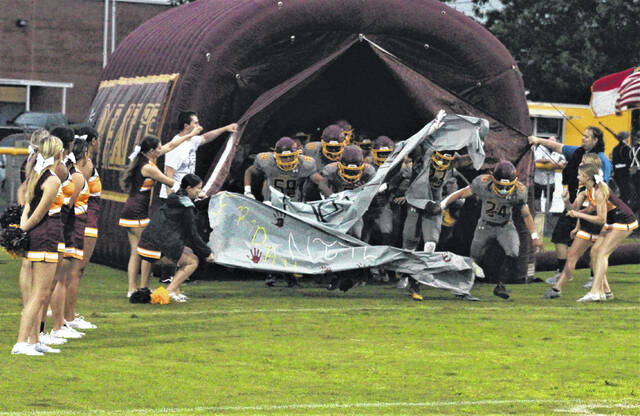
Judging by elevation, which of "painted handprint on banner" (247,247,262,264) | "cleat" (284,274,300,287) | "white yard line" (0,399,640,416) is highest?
"painted handprint on banner" (247,247,262,264)

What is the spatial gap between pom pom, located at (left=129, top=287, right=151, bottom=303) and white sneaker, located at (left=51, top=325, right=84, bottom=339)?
92.3 inches

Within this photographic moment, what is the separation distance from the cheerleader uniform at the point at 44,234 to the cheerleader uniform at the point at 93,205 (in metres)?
1.94

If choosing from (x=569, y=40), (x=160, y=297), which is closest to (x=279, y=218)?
(x=160, y=297)

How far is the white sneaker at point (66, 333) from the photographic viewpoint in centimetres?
1025

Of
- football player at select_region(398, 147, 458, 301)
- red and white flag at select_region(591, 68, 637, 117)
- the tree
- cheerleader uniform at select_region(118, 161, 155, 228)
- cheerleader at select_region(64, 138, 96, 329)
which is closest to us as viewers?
cheerleader at select_region(64, 138, 96, 329)

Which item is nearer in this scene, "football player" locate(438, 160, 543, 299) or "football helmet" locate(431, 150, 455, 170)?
"football player" locate(438, 160, 543, 299)

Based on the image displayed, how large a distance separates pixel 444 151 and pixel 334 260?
215 cm

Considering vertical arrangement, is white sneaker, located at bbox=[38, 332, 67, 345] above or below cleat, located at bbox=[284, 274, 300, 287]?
below

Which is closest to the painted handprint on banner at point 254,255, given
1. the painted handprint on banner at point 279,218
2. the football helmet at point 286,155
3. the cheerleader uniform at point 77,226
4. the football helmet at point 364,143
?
the painted handprint on banner at point 279,218

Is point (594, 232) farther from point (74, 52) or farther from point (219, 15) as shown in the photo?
point (74, 52)

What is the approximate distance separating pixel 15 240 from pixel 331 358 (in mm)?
2577

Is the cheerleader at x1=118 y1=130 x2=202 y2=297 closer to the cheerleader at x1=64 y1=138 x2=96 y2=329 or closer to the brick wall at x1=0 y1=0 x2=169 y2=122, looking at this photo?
the cheerleader at x1=64 y1=138 x2=96 y2=329

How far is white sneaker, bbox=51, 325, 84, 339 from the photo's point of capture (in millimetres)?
10250

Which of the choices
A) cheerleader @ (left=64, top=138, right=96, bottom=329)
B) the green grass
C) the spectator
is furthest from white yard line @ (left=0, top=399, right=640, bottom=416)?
the spectator
